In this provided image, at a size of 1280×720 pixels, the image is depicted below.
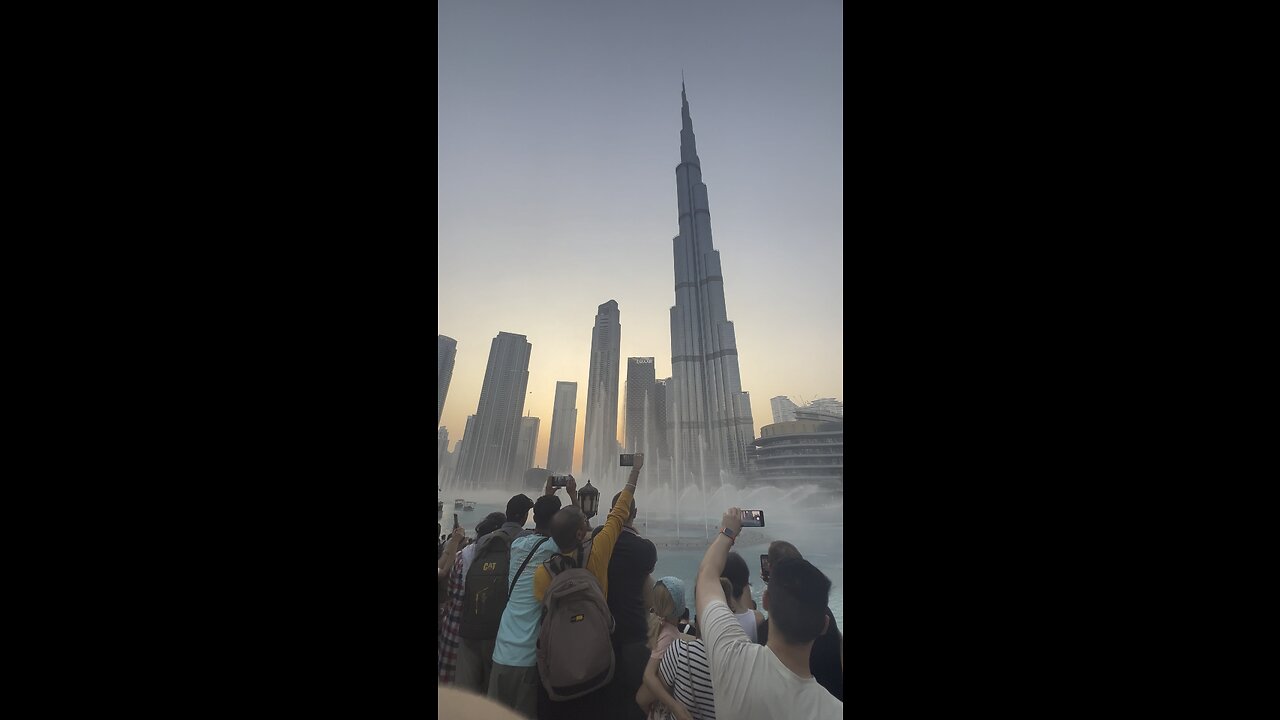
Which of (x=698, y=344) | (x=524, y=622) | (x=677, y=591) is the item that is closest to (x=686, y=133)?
(x=698, y=344)

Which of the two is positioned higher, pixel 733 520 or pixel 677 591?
pixel 733 520

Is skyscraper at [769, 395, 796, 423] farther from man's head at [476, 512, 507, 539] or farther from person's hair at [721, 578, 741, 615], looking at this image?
man's head at [476, 512, 507, 539]

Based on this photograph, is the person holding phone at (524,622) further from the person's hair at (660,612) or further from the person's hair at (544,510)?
the person's hair at (660,612)

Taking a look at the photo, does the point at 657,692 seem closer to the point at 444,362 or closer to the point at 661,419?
the point at 661,419

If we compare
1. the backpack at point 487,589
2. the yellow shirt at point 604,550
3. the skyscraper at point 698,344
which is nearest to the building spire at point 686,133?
the skyscraper at point 698,344

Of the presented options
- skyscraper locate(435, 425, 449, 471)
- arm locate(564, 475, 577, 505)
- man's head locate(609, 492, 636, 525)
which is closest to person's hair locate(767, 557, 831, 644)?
man's head locate(609, 492, 636, 525)
